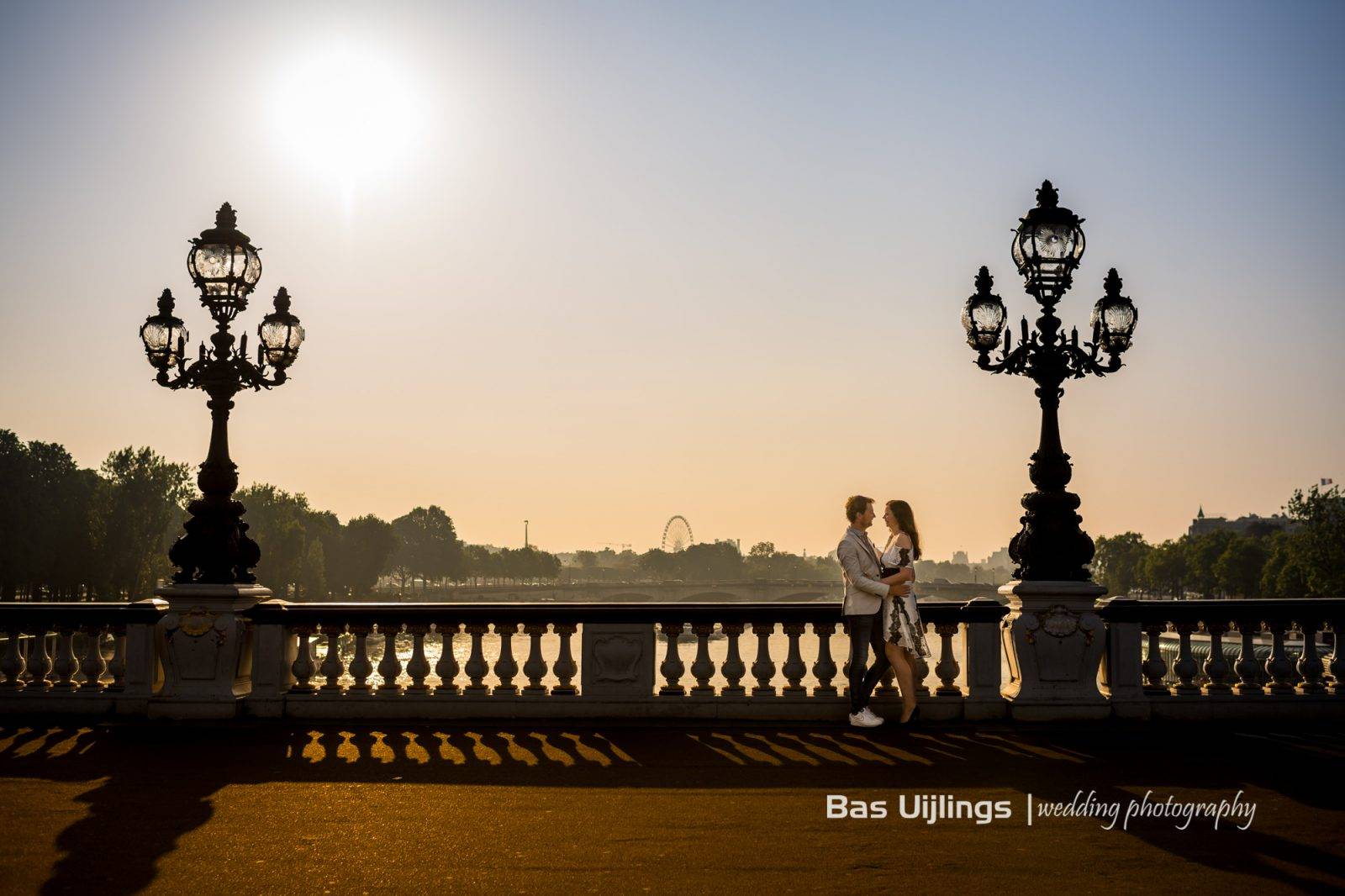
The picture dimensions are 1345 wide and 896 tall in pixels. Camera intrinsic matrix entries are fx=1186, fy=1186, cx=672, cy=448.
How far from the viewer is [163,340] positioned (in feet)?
43.8

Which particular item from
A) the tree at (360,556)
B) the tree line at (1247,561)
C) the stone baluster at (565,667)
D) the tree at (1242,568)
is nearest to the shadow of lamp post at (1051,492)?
the stone baluster at (565,667)

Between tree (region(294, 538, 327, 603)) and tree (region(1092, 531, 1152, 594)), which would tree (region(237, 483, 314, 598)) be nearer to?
tree (region(294, 538, 327, 603))

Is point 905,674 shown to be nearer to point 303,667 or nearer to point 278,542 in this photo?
point 303,667

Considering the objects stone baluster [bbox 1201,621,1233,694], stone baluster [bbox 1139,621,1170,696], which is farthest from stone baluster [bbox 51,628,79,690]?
stone baluster [bbox 1201,621,1233,694]

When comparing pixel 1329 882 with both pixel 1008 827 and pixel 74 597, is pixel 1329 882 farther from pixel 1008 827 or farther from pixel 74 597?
pixel 74 597

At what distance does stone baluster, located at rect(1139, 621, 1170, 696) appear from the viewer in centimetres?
1202

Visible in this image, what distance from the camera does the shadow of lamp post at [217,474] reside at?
39.9 ft

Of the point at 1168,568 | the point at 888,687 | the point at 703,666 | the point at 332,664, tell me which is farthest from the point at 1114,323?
the point at 1168,568

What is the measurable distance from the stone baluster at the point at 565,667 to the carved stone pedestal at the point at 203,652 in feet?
10.7

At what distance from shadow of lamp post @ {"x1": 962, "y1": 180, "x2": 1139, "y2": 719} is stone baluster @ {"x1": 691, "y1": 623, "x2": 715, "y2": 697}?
306 centimetres

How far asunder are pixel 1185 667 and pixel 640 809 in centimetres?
689

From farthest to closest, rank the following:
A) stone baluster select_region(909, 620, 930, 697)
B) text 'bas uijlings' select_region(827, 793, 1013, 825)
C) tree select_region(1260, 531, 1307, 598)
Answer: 1. tree select_region(1260, 531, 1307, 598)
2. stone baluster select_region(909, 620, 930, 697)
3. text 'bas uijlings' select_region(827, 793, 1013, 825)

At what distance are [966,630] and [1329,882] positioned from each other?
6144 millimetres

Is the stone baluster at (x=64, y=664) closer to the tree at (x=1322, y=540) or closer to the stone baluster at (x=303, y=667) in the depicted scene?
the stone baluster at (x=303, y=667)
